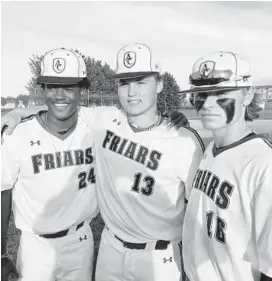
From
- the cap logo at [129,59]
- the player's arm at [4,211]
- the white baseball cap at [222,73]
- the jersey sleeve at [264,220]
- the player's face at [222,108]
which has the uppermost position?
the cap logo at [129,59]

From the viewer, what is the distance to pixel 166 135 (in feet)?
12.4

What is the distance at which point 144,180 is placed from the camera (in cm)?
373

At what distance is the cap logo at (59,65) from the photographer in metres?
4.02

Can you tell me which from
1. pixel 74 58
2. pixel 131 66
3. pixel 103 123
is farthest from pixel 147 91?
pixel 74 58

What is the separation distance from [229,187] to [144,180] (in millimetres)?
1131

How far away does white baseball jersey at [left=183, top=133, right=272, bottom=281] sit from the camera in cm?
258

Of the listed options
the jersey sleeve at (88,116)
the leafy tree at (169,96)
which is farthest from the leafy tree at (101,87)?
the jersey sleeve at (88,116)

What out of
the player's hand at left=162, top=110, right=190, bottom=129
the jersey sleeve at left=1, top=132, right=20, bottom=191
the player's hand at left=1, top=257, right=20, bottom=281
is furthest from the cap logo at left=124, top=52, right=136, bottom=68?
the player's hand at left=1, top=257, right=20, bottom=281

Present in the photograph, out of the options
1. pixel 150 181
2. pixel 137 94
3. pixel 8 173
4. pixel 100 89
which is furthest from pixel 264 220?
pixel 100 89

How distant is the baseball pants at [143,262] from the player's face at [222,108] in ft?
4.98

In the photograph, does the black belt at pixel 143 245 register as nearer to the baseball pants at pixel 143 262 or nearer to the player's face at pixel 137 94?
the baseball pants at pixel 143 262

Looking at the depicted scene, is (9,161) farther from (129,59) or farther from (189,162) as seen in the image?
(189,162)

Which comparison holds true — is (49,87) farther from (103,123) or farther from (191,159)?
(191,159)

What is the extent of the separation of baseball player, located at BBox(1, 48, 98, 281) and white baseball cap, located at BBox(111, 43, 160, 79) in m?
0.51
